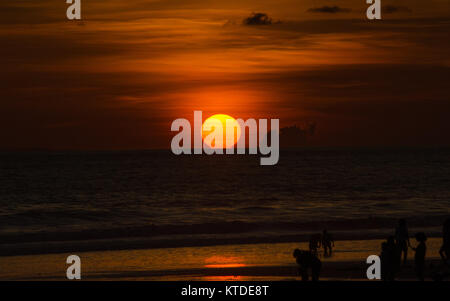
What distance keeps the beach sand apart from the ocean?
423cm

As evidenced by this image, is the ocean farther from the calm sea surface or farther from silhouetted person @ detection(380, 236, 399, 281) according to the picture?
silhouetted person @ detection(380, 236, 399, 281)

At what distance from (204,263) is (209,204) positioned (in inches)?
1576

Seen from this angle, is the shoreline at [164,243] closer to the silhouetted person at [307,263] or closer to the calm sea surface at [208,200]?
the calm sea surface at [208,200]

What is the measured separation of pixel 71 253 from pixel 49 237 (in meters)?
11.1

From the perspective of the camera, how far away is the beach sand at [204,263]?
1995 cm

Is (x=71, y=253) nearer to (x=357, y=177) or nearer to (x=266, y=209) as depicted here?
(x=266, y=209)

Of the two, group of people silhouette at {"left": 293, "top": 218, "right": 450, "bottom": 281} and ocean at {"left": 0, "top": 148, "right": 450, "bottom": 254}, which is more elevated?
ocean at {"left": 0, "top": 148, "right": 450, "bottom": 254}

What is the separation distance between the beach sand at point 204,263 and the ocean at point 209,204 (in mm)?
4227

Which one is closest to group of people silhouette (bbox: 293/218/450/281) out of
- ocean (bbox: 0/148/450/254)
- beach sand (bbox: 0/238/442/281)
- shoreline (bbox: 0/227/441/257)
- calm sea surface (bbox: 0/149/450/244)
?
beach sand (bbox: 0/238/442/281)

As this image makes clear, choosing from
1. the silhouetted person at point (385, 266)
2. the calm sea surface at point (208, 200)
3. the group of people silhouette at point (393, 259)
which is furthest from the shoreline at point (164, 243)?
the silhouetted person at point (385, 266)

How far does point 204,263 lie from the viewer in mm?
22859

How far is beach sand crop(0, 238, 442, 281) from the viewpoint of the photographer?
19953 mm

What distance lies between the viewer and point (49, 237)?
1485 inches
